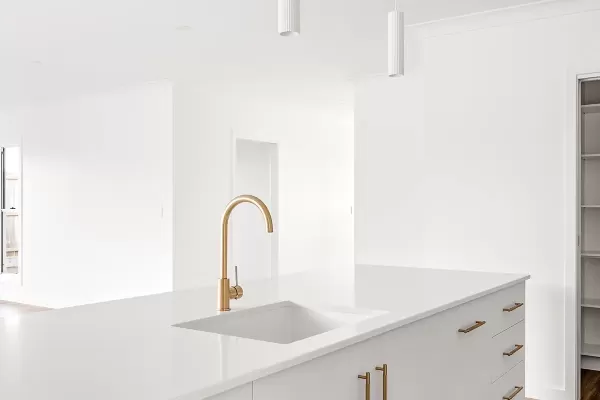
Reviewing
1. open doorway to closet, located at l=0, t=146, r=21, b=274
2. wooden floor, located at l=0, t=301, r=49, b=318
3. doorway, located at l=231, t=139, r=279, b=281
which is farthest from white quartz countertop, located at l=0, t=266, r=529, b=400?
open doorway to closet, located at l=0, t=146, r=21, b=274

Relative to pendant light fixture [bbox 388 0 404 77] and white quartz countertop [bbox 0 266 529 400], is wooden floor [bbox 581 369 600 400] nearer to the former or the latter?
white quartz countertop [bbox 0 266 529 400]

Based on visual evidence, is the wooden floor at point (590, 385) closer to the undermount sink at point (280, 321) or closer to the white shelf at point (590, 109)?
the white shelf at point (590, 109)

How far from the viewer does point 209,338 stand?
1371 millimetres

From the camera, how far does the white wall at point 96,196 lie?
19.3 ft

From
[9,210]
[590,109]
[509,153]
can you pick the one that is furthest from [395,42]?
[9,210]

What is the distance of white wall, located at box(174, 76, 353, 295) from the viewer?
5852 millimetres

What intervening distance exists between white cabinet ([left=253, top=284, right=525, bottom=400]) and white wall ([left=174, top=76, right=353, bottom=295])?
3517 mm

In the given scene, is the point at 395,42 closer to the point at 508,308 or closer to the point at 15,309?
the point at 508,308

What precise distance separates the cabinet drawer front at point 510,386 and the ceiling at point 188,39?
2.11m

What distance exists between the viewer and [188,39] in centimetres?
421

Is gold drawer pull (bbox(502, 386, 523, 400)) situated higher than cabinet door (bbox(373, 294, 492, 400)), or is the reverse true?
A: cabinet door (bbox(373, 294, 492, 400))

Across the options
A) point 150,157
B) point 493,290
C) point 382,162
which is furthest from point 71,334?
point 150,157

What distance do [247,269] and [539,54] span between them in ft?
15.1

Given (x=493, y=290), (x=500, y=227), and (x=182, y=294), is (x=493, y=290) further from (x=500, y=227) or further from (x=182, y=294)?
(x=500, y=227)
